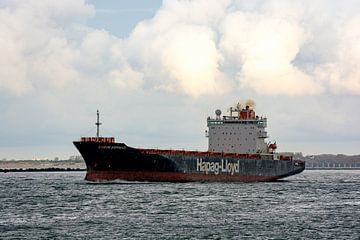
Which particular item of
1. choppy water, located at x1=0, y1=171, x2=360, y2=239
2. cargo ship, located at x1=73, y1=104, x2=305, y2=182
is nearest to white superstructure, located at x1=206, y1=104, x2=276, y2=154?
cargo ship, located at x1=73, y1=104, x2=305, y2=182

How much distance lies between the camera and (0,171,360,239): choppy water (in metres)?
36.5

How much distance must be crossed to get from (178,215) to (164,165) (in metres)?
31.7

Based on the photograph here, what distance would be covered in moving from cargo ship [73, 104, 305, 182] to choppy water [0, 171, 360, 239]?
7.79 metres

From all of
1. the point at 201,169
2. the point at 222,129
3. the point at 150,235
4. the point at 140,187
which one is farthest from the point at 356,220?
the point at 222,129

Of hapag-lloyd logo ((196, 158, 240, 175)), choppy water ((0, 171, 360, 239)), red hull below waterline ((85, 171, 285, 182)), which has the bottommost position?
choppy water ((0, 171, 360, 239))

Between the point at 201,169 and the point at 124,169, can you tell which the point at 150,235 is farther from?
the point at 201,169

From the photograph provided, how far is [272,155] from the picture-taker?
9169cm

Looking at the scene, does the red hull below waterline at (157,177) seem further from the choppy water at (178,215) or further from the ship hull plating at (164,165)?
the choppy water at (178,215)

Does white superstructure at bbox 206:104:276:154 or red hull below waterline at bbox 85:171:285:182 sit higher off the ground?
white superstructure at bbox 206:104:276:154

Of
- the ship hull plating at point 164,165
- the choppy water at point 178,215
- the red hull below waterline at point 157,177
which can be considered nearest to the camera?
the choppy water at point 178,215

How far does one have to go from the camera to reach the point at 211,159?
81.6 meters

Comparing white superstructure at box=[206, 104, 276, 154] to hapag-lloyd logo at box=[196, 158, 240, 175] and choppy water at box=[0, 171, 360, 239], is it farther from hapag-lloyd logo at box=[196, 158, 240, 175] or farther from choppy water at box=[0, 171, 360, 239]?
choppy water at box=[0, 171, 360, 239]

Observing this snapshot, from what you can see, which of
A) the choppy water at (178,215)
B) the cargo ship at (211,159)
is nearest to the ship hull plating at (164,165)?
the cargo ship at (211,159)

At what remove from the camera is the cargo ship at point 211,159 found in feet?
241
